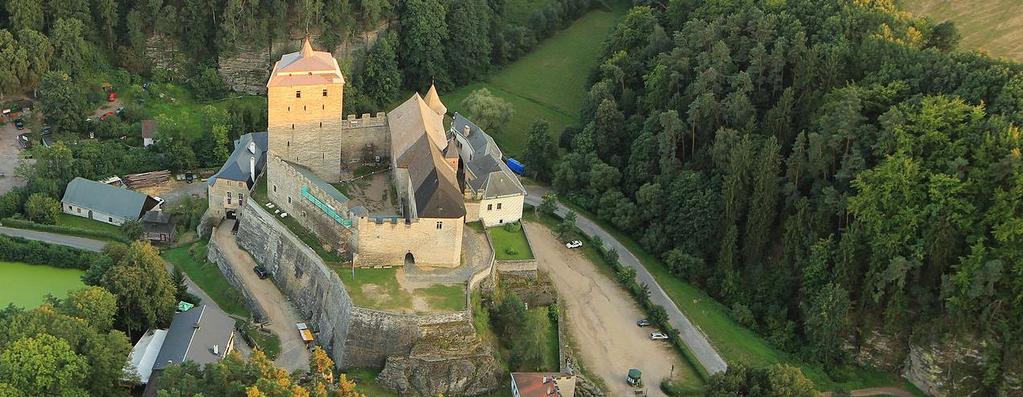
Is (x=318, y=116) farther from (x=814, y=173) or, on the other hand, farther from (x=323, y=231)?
(x=814, y=173)

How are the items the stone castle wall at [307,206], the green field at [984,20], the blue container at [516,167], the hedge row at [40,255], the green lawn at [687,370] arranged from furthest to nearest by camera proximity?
the blue container at [516,167]
the green field at [984,20]
the hedge row at [40,255]
the stone castle wall at [307,206]
the green lawn at [687,370]

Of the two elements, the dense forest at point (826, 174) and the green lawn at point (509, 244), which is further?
the green lawn at point (509, 244)

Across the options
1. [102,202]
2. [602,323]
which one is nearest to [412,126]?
[602,323]

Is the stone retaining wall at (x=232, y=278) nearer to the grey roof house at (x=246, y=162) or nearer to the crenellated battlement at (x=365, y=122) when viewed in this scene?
the grey roof house at (x=246, y=162)

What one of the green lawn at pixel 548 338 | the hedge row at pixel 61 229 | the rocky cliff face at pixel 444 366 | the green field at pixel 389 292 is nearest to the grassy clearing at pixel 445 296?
the green field at pixel 389 292

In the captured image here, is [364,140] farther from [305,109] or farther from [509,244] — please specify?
[509,244]
